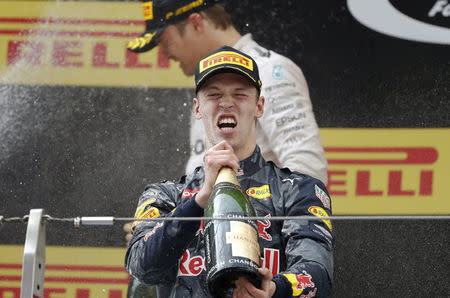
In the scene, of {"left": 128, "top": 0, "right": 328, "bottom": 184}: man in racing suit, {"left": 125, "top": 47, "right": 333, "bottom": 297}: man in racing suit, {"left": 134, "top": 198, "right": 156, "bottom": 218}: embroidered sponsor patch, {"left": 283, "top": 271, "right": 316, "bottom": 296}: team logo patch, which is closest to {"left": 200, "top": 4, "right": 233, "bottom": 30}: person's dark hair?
{"left": 128, "top": 0, "right": 328, "bottom": 184}: man in racing suit

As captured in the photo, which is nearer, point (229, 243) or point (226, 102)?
point (229, 243)

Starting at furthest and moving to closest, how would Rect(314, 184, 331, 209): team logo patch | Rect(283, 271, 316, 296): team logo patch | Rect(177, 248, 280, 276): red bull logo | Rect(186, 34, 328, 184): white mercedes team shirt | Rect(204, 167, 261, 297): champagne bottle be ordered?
1. Rect(186, 34, 328, 184): white mercedes team shirt
2. Rect(314, 184, 331, 209): team logo patch
3. Rect(177, 248, 280, 276): red bull logo
4. Rect(283, 271, 316, 296): team logo patch
5. Rect(204, 167, 261, 297): champagne bottle

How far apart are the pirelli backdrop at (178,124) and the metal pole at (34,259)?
1.63 metres

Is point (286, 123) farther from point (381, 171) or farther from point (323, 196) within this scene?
point (323, 196)

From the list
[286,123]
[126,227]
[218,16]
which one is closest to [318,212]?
[286,123]

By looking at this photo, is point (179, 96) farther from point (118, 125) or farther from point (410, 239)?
point (410, 239)

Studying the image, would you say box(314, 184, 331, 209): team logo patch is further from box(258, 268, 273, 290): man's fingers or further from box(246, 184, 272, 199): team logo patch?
box(258, 268, 273, 290): man's fingers

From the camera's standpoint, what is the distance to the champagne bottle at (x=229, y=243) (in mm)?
2588

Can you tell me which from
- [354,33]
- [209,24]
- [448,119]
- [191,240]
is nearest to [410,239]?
[448,119]

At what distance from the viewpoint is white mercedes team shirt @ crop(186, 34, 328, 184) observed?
4293 mm

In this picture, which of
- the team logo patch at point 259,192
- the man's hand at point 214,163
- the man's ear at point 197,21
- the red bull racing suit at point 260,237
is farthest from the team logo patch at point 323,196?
the man's ear at point 197,21

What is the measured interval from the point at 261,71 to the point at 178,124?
39cm

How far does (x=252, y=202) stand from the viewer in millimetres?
3053

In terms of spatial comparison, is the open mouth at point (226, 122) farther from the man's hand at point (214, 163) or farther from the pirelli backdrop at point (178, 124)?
the pirelli backdrop at point (178, 124)
